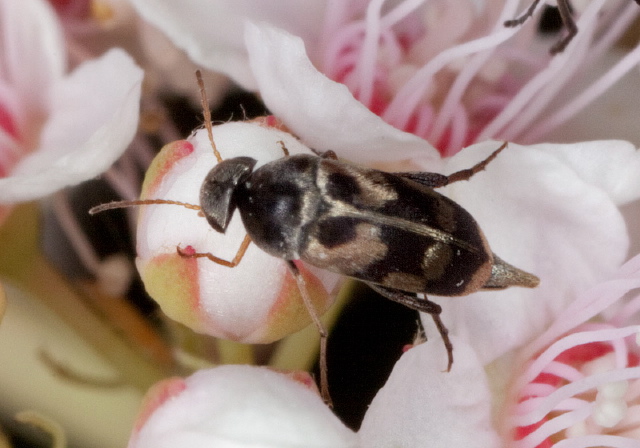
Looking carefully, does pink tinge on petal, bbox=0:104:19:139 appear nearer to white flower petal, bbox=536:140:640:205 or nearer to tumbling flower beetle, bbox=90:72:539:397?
tumbling flower beetle, bbox=90:72:539:397

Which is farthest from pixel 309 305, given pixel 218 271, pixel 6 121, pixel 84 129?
pixel 6 121

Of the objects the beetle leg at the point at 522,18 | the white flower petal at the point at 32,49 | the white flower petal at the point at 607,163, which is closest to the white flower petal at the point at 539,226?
the white flower petal at the point at 607,163

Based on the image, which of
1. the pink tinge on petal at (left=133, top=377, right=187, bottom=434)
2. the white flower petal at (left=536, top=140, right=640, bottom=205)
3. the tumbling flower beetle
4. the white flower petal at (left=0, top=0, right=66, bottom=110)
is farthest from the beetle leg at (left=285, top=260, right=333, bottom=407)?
the white flower petal at (left=0, top=0, right=66, bottom=110)

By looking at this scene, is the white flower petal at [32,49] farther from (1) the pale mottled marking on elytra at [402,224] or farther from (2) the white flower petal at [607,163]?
(2) the white flower petal at [607,163]

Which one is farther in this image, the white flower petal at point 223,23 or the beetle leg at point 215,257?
the white flower petal at point 223,23

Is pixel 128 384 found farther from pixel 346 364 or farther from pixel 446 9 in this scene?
pixel 446 9

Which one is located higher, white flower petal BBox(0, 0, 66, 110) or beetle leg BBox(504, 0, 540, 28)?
beetle leg BBox(504, 0, 540, 28)

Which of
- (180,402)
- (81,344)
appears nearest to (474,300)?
(180,402)
